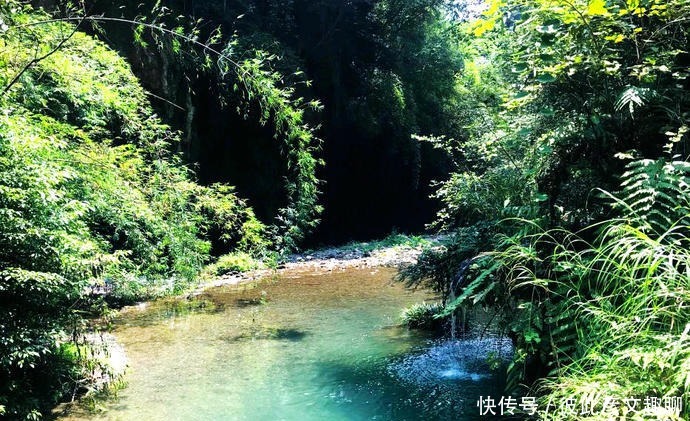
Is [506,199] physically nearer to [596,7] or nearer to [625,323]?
[596,7]

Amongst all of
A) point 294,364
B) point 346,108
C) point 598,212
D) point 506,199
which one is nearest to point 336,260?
point 346,108

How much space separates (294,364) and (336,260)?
28.0ft

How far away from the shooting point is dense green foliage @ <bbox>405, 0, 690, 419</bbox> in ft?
8.27

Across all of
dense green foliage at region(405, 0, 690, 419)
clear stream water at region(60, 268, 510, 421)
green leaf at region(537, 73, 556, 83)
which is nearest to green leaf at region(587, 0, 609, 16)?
dense green foliage at region(405, 0, 690, 419)

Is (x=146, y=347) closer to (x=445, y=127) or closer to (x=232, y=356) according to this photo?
(x=232, y=356)

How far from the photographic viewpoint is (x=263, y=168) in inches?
639

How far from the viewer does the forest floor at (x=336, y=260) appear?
470 inches

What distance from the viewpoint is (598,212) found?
12.3 feet

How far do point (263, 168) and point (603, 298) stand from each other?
46.4 ft

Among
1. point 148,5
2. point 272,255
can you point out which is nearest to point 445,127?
point 148,5

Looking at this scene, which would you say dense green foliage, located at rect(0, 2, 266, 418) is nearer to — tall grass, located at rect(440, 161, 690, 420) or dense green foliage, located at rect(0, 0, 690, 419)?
dense green foliage, located at rect(0, 0, 690, 419)

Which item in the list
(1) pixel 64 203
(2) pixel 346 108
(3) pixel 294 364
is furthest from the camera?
(2) pixel 346 108

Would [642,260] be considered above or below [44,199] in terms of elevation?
below

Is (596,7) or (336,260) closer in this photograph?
(596,7)
